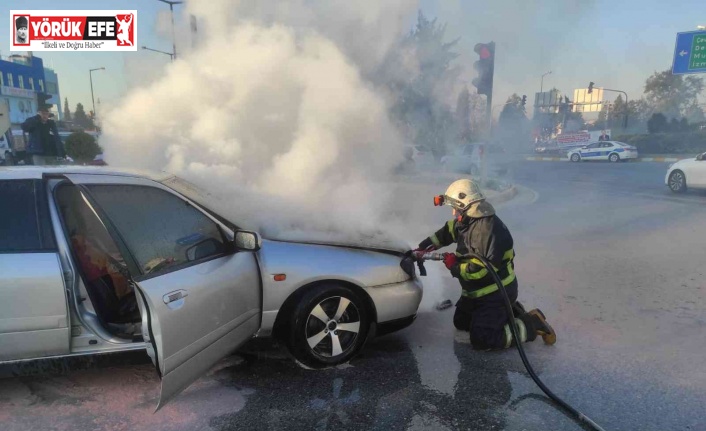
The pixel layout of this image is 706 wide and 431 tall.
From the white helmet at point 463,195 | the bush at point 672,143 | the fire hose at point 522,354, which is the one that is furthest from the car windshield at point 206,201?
the bush at point 672,143

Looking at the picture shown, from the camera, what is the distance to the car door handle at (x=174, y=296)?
2.26 meters

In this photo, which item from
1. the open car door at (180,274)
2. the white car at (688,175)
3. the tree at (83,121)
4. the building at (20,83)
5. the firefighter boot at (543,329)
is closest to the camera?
the open car door at (180,274)

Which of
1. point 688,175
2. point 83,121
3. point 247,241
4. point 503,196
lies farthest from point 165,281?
point 83,121

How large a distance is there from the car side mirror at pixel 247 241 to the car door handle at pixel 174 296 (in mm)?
497

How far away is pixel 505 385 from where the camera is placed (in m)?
2.92

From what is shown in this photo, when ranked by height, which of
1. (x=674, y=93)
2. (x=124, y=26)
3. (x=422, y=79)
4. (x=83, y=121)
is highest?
(x=674, y=93)

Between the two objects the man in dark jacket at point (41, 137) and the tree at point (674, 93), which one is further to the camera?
the tree at point (674, 93)

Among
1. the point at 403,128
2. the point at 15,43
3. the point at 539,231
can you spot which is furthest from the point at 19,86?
the point at 539,231

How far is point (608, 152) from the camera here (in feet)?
85.8

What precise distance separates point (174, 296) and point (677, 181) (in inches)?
500

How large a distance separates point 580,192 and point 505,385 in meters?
11.3

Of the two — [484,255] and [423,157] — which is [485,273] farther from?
[423,157]

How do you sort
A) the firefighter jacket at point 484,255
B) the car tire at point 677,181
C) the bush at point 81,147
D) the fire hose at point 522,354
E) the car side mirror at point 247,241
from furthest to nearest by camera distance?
the car tire at point 677,181
the bush at point 81,147
the firefighter jacket at point 484,255
the car side mirror at point 247,241
the fire hose at point 522,354

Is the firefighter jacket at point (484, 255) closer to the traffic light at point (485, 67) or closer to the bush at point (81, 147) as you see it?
the traffic light at point (485, 67)
